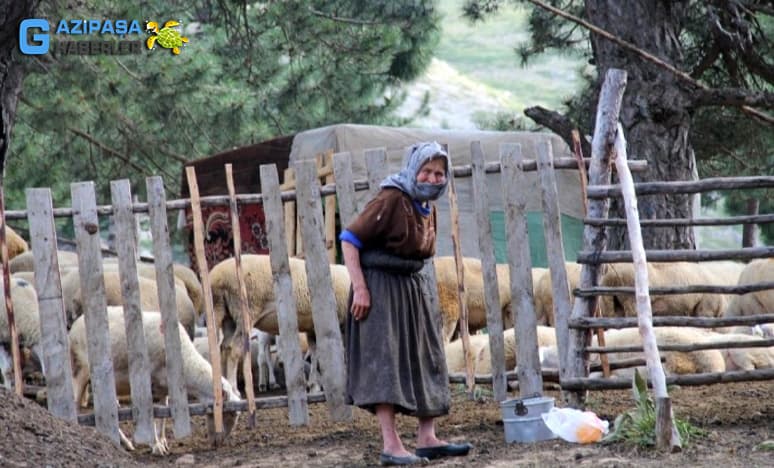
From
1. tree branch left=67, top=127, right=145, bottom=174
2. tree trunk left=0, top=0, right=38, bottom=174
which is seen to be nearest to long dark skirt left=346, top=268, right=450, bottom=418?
tree trunk left=0, top=0, right=38, bottom=174

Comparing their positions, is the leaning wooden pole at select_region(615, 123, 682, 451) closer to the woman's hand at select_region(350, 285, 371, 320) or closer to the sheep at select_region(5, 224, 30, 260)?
the woman's hand at select_region(350, 285, 371, 320)

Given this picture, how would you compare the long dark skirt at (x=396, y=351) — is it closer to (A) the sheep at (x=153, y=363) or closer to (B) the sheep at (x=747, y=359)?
(A) the sheep at (x=153, y=363)

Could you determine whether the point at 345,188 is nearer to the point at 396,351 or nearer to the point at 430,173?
the point at 430,173

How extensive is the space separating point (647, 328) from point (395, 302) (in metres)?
1.31

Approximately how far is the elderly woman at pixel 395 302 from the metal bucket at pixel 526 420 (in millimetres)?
506

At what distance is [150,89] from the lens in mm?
16609

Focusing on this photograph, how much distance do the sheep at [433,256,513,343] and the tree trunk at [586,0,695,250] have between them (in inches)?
47.6

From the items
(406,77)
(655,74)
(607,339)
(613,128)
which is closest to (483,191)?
(613,128)

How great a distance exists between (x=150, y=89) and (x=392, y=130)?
143 inches

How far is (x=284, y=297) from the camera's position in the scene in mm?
8016

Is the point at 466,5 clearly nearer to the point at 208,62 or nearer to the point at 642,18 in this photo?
the point at 208,62

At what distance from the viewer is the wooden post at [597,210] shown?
25.5 ft

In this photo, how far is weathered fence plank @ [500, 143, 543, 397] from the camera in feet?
26.5

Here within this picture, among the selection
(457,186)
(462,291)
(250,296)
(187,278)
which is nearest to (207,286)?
(462,291)
